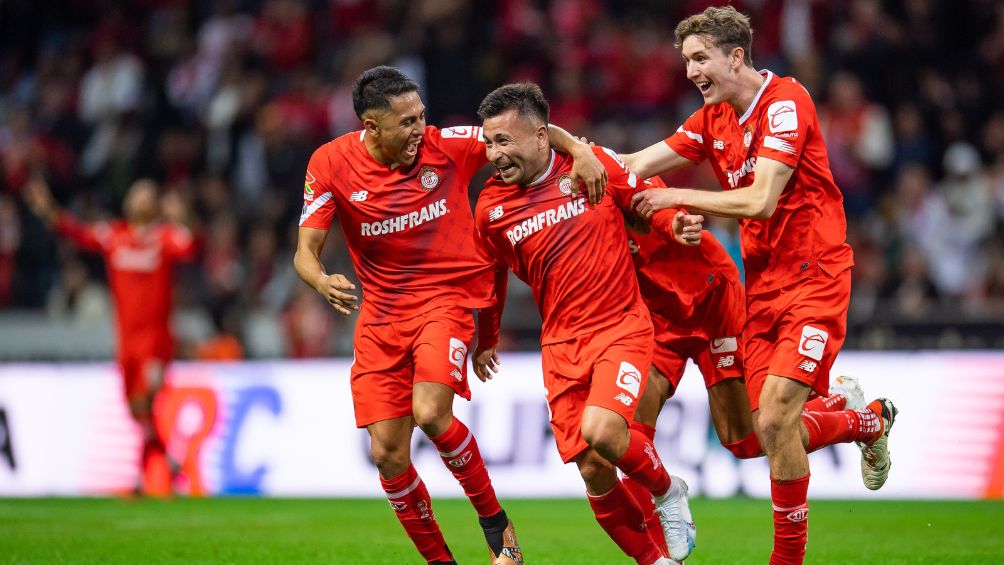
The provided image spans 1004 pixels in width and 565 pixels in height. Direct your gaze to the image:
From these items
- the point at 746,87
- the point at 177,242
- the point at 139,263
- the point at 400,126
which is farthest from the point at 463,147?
the point at 139,263

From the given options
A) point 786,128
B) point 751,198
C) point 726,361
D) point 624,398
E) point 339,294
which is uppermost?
point 786,128

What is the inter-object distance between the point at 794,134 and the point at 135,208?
8193 millimetres

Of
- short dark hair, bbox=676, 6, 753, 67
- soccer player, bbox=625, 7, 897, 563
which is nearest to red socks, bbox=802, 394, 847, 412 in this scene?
soccer player, bbox=625, 7, 897, 563

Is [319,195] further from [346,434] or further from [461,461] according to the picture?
[346,434]

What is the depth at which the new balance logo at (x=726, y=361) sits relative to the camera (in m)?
7.68

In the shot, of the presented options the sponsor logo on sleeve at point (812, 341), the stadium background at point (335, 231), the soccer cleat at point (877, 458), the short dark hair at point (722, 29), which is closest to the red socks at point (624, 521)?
the sponsor logo on sleeve at point (812, 341)

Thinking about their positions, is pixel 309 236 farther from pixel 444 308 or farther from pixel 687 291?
pixel 687 291

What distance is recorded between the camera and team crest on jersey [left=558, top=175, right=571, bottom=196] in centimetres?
704

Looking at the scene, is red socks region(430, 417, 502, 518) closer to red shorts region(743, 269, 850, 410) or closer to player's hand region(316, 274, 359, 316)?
player's hand region(316, 274, 359, 316)

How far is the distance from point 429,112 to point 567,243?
33.6 feet

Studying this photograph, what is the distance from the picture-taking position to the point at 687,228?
6.69 m

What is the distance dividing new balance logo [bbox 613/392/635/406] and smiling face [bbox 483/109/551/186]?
1.21 metres

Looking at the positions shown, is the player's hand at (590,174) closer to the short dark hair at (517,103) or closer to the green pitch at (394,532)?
the short dark hair at (517,103)

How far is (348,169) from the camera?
7703 millimetres
